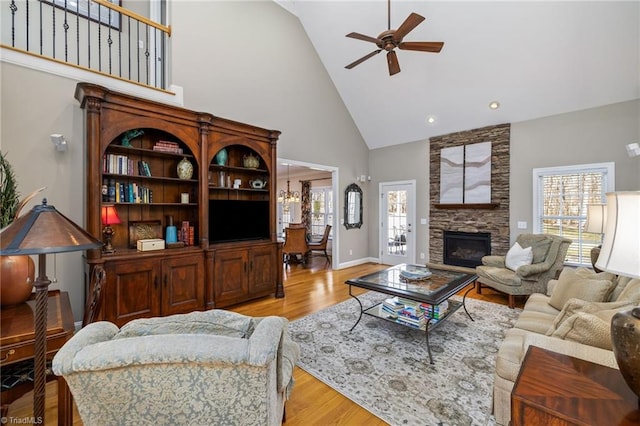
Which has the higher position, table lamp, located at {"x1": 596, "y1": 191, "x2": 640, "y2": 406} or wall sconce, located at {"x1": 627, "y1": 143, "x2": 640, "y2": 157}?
wall sconce, located at {"x1": 627, "y1": 143, "x2": 640, "y2": 157}

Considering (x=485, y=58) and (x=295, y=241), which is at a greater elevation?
(x=485, y=58)

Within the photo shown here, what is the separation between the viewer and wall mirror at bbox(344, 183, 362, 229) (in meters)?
6.59

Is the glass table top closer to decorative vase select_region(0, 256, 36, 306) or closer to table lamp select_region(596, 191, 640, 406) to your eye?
table lamp select_region(596, 191, 640, 406)

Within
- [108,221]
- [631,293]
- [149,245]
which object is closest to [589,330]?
[631,293]

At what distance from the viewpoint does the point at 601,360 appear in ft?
4.18

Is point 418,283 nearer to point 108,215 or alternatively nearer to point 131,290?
point 131,290

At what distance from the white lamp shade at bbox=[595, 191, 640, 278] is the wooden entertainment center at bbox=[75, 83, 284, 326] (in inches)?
142

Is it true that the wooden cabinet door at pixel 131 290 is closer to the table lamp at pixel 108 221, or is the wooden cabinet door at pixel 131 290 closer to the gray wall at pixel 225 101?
the table lamp at pixel 108 221

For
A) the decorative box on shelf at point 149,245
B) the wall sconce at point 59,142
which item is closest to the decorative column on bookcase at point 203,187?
the decorative box on shelf at point 149,245

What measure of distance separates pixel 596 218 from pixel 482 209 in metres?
2.11

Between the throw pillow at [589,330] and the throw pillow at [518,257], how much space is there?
2776 mm

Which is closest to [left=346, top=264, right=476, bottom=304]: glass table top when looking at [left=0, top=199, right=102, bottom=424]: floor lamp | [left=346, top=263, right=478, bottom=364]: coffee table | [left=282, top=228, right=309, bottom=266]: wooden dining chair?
[left=346, top=263, right=478, bottom=364]: coffee table

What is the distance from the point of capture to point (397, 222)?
6719mm

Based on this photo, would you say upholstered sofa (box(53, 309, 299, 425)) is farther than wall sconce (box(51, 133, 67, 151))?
No
